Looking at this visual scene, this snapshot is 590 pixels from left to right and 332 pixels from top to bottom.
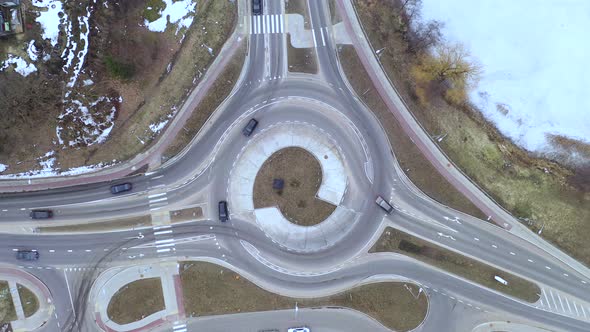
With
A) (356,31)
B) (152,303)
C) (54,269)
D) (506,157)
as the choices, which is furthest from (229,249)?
(506,157)

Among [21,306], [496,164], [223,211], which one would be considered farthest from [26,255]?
[496,164]

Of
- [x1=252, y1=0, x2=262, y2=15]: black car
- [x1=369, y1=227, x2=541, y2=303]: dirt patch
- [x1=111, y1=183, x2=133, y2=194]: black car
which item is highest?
[x1=252, y1=0, x2=262, y2=15]: black car

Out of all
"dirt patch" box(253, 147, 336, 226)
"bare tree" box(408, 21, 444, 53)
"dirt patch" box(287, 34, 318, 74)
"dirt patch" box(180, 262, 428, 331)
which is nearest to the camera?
"dirt patch" box(180, 262, 428, 331)

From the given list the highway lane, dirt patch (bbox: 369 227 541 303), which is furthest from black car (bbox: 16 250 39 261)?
dirt patch (bbox: 369 227 541 303)

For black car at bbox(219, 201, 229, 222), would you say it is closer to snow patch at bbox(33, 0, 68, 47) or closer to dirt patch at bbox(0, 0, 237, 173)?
dirt patch at bbox(0, 0, 237, 173)

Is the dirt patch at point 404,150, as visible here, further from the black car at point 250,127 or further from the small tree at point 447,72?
the black car at point 250,127

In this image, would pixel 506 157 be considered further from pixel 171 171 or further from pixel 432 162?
pixel 171 171

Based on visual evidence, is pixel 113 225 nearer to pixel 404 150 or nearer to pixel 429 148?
pixel 404 150
